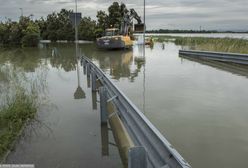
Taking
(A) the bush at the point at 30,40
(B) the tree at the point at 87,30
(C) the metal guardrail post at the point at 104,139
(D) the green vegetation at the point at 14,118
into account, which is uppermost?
(B) the tree at the point at 87,30

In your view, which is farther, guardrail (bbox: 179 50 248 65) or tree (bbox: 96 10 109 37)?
tree (bbox: 96 10 109 37)

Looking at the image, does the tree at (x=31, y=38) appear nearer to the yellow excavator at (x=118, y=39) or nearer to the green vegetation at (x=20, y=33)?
the green vegetation at (x=20, y=33)

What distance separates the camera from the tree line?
54456 mm

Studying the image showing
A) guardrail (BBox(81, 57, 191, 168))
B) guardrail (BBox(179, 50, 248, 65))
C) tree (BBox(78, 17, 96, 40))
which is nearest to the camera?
guardrail (BBox(81, 57, 191, 168))

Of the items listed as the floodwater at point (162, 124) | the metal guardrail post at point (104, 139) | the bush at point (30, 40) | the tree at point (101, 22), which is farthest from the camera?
the tree at point (101, 22)

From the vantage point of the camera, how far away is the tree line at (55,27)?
5446cm

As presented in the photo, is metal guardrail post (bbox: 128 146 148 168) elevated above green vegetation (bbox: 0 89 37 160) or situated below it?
above

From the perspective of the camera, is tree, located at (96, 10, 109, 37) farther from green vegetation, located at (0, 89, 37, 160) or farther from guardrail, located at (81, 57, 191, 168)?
guardrail, located at (81, 57, 191, 168)

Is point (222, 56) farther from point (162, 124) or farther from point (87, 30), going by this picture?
point (87, 30)

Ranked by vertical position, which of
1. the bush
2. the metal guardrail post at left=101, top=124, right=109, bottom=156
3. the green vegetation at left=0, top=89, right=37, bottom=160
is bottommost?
the metal guardrail post at left=101, top=124, right=109, bottom=156

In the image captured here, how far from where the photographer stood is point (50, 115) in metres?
8.99

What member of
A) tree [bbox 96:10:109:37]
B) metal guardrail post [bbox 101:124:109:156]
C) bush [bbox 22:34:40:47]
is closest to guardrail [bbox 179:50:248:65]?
metal guardrail post [bbox 101:124:109:156]

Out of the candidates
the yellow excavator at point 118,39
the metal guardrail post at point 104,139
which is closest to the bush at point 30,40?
the yellow excavator at point 118,39

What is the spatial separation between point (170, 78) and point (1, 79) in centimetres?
755
